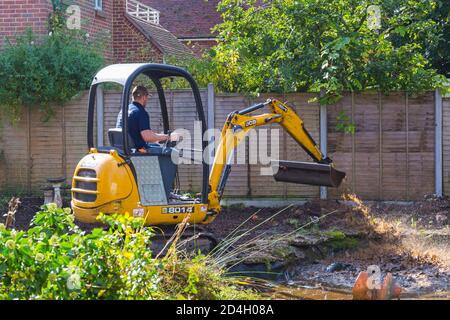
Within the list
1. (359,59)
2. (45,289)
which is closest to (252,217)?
(359,59)

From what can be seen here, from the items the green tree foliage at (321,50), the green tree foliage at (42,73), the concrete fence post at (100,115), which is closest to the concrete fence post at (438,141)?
the green tree foliage at (321,50)

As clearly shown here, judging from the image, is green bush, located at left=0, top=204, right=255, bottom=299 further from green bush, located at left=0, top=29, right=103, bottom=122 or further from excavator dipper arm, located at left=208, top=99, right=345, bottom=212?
green bush, located at left=0, top=29, right=103, bottom=122

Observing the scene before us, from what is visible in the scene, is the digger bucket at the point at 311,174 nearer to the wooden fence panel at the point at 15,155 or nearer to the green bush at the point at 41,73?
the green bush at the point at 41,73

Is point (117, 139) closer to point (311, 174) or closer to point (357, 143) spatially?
point (311, 174)

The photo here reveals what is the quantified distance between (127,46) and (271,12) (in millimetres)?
7149

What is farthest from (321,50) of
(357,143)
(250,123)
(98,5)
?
(98,5)

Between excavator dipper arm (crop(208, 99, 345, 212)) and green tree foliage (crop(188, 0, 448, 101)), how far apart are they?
1975 mm

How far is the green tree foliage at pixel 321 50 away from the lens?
13766 millimetres

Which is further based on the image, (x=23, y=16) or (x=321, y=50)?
(x=23, y=16)

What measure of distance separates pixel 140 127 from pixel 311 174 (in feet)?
10.8

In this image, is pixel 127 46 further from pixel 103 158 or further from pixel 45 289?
pixel 45 289

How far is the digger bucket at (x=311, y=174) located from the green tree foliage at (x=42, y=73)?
4.70 meters

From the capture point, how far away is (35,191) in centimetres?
1458

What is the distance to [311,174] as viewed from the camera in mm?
11852
